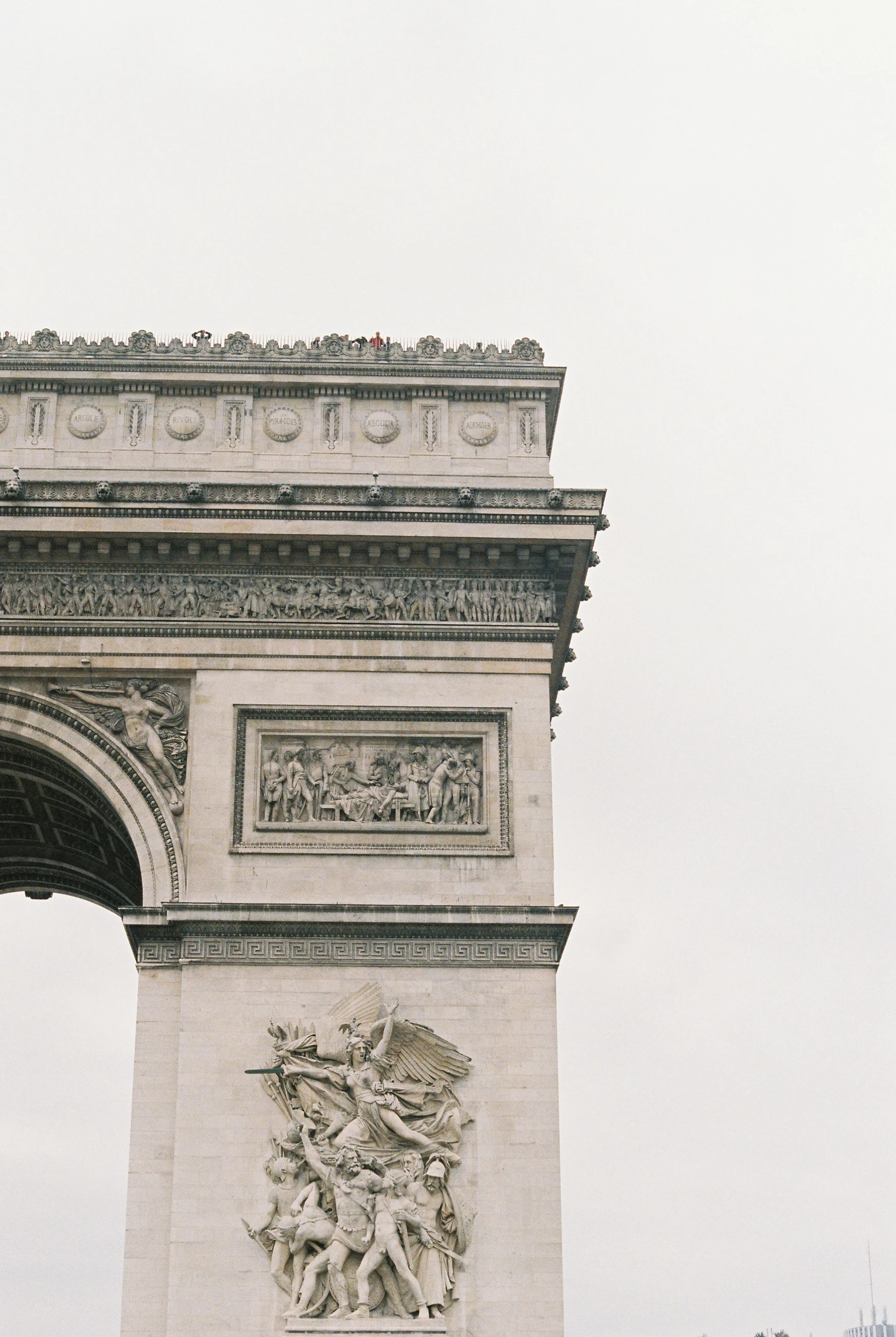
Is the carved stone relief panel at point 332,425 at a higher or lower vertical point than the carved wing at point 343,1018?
higher

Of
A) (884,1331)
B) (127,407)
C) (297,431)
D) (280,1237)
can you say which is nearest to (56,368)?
(127,407)

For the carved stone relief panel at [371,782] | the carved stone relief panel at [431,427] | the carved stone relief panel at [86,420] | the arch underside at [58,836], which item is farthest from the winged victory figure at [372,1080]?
the carved stone relief panel at [86,420]

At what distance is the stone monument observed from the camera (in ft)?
81.6

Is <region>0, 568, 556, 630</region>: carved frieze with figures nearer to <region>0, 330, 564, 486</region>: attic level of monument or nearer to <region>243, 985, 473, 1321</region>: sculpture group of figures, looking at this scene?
<region>0, 330, 564, 486</region>: attic level of monument

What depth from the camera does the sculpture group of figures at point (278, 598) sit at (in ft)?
92.2

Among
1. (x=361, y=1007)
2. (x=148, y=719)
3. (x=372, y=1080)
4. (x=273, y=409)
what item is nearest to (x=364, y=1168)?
(x=372, y=1080)

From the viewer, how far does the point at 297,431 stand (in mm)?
29266

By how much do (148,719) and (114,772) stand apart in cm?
81

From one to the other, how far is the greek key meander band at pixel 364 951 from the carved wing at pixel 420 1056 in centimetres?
88

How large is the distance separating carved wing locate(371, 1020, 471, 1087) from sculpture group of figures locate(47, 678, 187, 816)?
13.0 ft

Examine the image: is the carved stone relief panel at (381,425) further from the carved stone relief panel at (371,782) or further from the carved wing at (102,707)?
the carved wing at (102,707)

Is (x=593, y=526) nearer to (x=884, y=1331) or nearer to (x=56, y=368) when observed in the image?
(x=56, y=368)

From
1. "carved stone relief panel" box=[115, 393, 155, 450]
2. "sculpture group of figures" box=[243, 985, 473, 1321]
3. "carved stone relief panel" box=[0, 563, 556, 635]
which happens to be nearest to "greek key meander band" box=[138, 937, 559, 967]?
"sculpture group of figures" box=[243, 985, 473, 1321]

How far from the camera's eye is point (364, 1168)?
81.9ft
